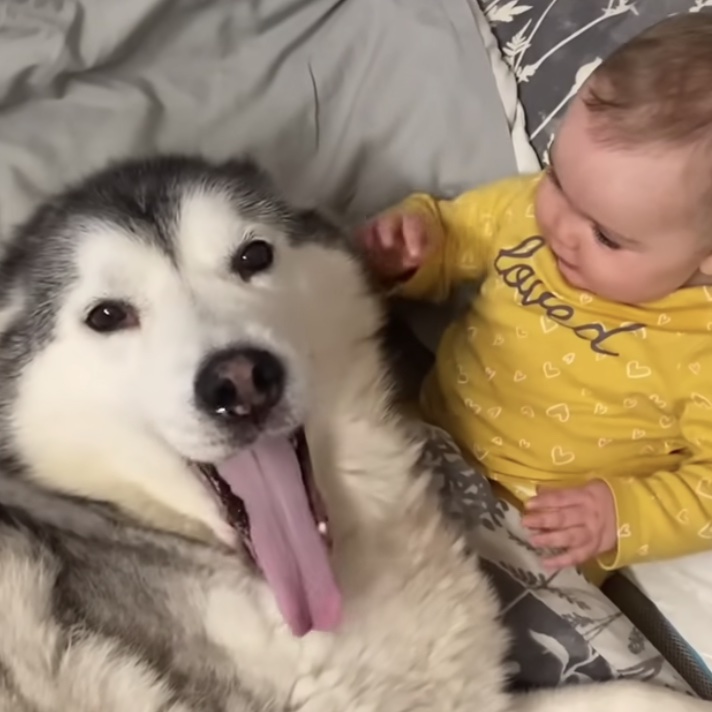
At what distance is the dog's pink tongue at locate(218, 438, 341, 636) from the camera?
4.69 ft

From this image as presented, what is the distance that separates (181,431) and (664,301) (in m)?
0.82

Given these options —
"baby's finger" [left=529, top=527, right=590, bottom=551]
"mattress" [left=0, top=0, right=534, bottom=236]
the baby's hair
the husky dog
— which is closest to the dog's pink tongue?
the husky dog

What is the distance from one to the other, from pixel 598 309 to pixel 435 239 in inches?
12.2

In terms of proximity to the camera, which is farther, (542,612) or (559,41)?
(559,41)

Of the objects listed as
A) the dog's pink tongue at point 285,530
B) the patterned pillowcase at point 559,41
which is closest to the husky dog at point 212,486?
the dog's pink tongue at point 285,530

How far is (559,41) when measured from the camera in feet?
6.95

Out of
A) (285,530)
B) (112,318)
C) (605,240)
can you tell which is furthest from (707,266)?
(112,318)

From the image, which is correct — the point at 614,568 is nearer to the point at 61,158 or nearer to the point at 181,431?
the point at 181,431

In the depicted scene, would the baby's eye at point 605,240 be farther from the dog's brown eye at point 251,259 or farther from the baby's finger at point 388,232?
the dog's brown eye at point 251,259

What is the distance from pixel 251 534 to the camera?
147cm

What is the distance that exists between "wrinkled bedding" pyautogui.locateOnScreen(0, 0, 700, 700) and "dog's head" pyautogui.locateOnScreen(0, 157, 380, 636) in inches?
21.2

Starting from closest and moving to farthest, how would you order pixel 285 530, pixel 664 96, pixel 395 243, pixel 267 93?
1. pixel 285 530
2. pixel 664 96
3. pixel 395 243
4. pixel 267 93

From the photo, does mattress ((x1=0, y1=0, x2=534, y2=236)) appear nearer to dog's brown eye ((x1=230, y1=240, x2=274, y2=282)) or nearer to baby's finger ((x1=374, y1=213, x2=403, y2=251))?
baby's finger ((x1=374, y1=213, x2=403, y2=251))

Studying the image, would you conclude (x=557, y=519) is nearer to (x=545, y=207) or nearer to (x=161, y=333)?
(x=545, y=207)
